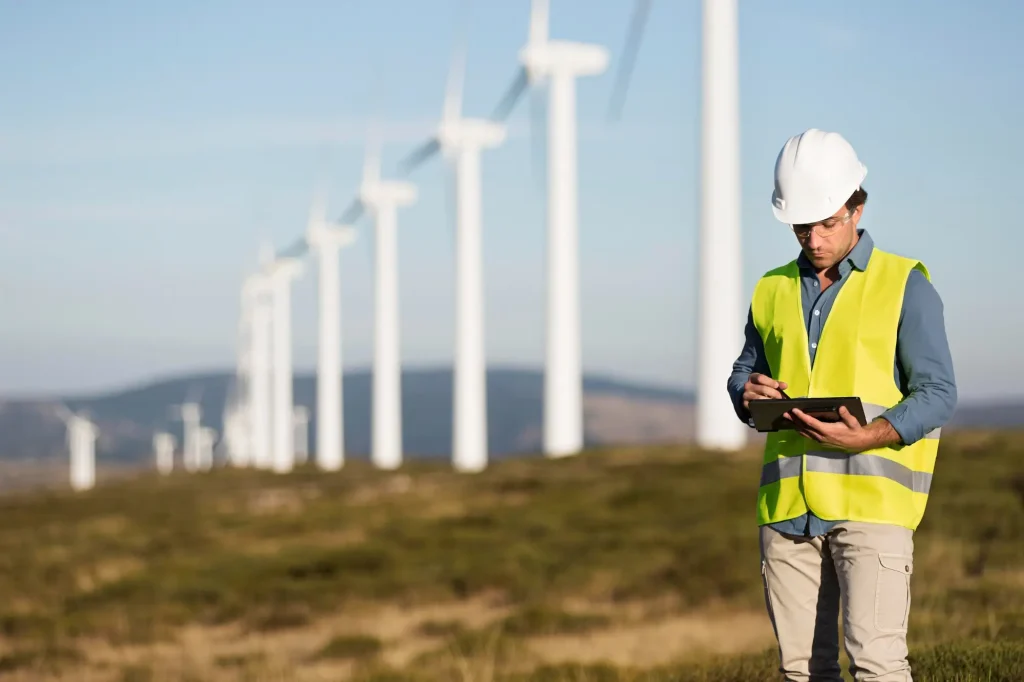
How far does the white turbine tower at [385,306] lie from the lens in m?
72.4

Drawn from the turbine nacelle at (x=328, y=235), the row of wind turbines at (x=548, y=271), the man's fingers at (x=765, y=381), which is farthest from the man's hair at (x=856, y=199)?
the turbine nacelle at (x=328, y=235)

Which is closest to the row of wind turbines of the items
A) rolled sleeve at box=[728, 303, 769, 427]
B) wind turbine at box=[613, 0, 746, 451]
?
wind turbine at box=[613, 0, 746, 451]

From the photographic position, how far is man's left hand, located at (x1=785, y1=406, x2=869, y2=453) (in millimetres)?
6191

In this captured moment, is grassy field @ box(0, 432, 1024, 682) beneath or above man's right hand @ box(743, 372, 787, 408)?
beneath

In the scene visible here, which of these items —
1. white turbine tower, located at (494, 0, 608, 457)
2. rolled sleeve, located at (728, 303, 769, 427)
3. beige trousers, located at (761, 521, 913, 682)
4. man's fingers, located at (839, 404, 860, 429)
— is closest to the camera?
man's fingers, located at (839, 404, 860, 429)

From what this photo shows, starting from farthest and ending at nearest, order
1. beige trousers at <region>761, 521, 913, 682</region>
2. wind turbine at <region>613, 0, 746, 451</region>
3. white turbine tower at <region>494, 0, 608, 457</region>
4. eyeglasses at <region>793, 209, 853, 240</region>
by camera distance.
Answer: white turbine tower at <region>494, 0, 608, 457</region>, wind turbine at <region>613, 0, 746, 451</region>, eyeglasses at <region>793, 209, 853, 240</region>, beige trousers at <region>761, 521, 913, 682</region>

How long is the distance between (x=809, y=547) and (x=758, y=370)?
84 centimetres

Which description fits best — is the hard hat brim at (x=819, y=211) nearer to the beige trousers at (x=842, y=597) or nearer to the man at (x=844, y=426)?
the man at (x=844, y=426)

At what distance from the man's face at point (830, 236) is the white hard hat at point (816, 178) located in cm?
7

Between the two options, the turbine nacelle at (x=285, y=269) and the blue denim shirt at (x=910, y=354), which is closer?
the blue denim shirt at (x=910, y=354)

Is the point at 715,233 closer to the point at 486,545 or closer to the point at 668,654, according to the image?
the point at 486,545

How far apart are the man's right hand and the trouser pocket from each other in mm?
745

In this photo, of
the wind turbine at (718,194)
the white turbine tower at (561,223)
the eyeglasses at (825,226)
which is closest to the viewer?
the eyeglasses at (825,226)

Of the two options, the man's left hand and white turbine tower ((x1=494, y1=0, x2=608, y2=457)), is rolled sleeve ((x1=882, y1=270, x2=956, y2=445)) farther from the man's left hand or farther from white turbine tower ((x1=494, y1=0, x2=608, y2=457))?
white turbine tower ((x1=494, y1=0, x2=608, y2=457))
